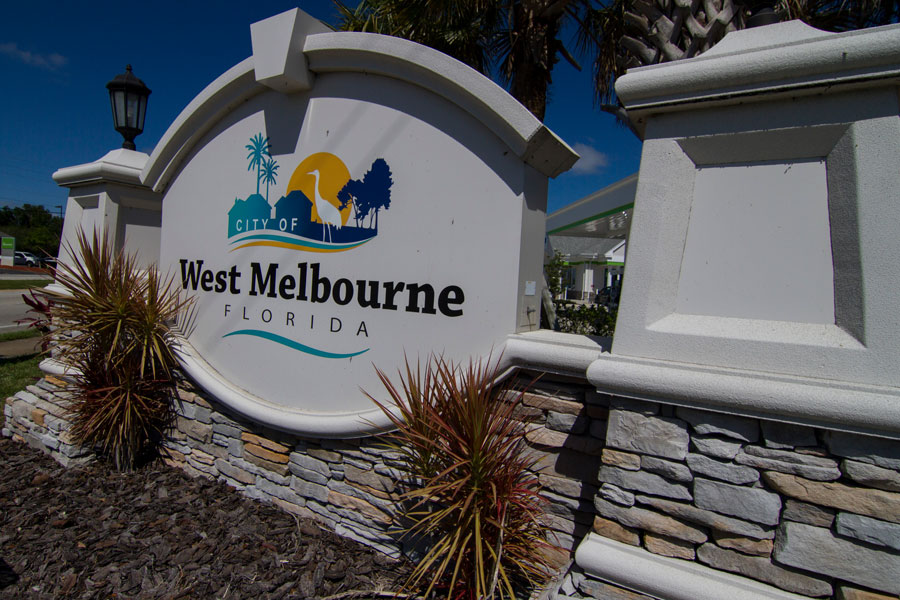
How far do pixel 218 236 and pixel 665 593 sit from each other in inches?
174

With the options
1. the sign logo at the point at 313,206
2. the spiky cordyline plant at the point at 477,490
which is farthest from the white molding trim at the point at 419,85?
the spiky cordyline plant at the point at 477,490

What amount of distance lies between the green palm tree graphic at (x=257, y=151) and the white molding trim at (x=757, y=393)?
10.9 ft

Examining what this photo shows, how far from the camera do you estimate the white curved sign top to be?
330cm

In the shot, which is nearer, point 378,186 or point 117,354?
point 378,186

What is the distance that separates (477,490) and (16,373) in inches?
365

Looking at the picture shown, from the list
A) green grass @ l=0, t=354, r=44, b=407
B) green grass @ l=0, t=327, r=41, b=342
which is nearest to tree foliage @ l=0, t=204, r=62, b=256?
green grass @ l=0, t=327, r=41, b=342

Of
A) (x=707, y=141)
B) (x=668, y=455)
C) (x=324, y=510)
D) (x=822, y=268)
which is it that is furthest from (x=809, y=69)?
(x=324, y=510)

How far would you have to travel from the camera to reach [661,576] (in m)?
2.39

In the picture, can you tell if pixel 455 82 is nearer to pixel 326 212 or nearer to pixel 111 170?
pixel 326 212

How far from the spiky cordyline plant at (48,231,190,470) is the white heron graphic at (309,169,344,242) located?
78.7 inches

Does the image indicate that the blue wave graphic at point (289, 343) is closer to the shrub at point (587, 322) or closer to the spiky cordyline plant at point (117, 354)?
the spiky cordyline plant at point (117, 354)

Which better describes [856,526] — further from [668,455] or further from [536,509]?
[536,509]

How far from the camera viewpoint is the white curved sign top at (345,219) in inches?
130

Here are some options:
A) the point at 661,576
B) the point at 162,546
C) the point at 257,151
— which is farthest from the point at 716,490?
the point at 257,151
